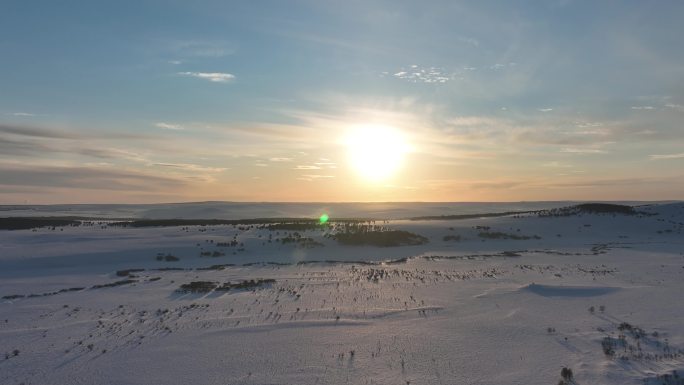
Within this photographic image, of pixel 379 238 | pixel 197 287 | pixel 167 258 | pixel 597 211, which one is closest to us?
pixel 197 287

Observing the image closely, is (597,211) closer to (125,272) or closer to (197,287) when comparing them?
(197,287)

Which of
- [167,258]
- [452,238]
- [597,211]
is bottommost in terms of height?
[167,258]

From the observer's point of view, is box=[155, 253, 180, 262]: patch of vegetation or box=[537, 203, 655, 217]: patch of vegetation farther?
box=[537, 203, 655, 217]: patch of vegetation

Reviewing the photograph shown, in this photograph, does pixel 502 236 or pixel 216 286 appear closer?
pixel 216 286

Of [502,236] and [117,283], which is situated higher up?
[502,236]

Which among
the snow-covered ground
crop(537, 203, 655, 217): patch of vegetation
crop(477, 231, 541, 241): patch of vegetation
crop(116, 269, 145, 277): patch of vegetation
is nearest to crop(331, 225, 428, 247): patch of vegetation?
the snow-covered ground

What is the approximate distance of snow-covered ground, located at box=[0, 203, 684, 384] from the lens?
9711 mm

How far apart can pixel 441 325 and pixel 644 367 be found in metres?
4.80

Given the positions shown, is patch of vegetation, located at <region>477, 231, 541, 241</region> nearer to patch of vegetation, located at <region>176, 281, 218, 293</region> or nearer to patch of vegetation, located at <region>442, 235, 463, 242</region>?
patch of vegetation, located at <region>442, 235, 463, 242</region>

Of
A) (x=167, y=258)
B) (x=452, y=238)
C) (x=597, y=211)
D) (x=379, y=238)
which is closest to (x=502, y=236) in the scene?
(x=452, y=238)

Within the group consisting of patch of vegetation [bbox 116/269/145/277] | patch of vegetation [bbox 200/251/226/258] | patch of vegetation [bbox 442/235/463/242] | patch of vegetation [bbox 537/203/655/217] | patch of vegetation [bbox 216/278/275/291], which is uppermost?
patch of vegetation [bbox 537/203/655/217]

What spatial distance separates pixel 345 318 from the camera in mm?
13742

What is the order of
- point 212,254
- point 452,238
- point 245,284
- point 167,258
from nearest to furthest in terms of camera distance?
1. point 245,284
2. point 167,258
3. point 212,254
4. point 452,238

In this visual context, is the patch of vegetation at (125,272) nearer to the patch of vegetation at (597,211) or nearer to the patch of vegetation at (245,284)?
the patch of vegetation at (245,284)
